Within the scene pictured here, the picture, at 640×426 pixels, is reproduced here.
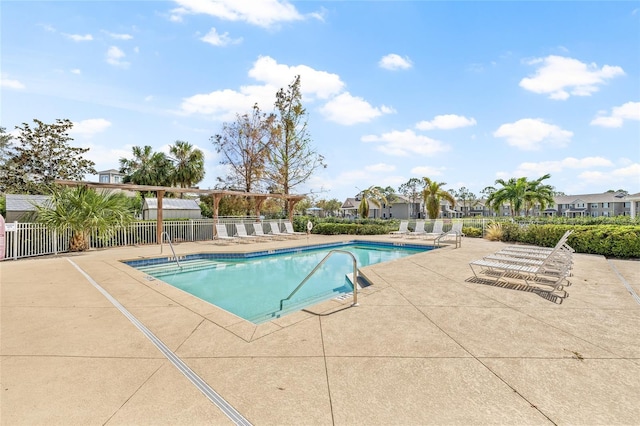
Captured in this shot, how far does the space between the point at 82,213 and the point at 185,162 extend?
22441mm

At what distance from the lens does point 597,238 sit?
10211mm

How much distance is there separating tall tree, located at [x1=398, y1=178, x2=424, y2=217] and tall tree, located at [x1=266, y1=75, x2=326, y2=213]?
34.2m

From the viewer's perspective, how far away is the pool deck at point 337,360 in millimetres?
2209

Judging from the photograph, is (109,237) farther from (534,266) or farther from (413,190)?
(413,190)

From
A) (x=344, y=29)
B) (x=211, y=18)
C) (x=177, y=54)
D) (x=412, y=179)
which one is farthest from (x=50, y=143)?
(x=412, y=179)

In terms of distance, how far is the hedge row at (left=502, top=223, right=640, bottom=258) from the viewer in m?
9.45

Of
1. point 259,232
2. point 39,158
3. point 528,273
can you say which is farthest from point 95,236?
point 39,158

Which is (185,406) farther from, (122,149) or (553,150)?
(122,149)

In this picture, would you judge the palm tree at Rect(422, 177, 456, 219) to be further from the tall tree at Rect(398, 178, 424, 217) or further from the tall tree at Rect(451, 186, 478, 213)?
the tall tree at Rect(451, 186, 478, 213)

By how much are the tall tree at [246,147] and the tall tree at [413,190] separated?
1403 inches

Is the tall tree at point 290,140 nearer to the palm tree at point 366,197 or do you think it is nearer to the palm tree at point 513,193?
the palm tree at point 366,197

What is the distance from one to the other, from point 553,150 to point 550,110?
9.44m

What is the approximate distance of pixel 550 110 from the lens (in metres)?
13.6

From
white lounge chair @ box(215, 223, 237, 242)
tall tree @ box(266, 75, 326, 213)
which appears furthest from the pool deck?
tall tree @ box(266, 75, 326, 213)
